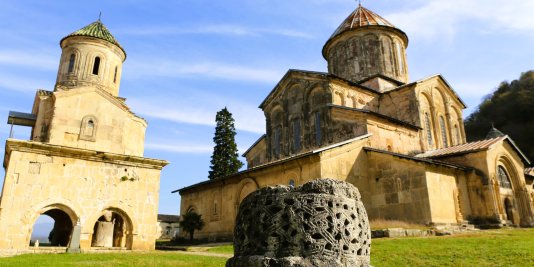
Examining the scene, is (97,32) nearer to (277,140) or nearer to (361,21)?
(277,140)

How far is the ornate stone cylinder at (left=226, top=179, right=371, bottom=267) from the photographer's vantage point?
11.9ft

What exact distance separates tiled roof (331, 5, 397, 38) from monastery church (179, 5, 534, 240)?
114mm

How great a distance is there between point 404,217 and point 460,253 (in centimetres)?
649

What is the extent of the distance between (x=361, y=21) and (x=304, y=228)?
957 inches

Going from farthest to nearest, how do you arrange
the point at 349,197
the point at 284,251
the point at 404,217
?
the point at 404,217 → the point at 349,197 → the point at 284,251

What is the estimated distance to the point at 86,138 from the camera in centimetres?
1278

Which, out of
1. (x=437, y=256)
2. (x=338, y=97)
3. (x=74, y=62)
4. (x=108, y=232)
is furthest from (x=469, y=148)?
(x=74, y=62)

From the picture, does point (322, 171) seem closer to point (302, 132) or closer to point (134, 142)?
point (302, 132)

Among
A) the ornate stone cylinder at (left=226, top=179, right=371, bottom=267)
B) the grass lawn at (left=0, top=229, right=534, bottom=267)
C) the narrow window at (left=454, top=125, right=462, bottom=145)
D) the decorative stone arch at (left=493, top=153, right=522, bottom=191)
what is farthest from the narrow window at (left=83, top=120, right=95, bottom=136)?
the narrow window at (left=454, top=125, right=462, bottom=145)

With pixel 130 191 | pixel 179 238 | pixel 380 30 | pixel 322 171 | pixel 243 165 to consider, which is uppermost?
pixel 380 30

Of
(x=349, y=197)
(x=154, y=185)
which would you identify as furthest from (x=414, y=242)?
(x=154, y=185)

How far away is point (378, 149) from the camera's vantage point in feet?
52.5

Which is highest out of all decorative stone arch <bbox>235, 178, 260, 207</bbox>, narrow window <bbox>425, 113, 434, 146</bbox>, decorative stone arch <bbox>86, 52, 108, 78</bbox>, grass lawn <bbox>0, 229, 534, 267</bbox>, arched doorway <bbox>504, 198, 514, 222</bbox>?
decorative stone arch <bbox>86, 52, 108, 78</bbox>

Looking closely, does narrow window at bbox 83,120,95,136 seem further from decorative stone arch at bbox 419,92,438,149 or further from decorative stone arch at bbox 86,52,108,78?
decorative stone arch at bbox 419,92,438,149
